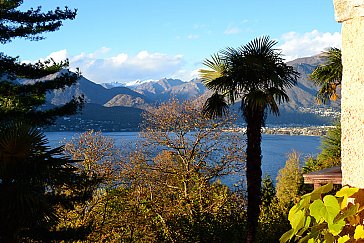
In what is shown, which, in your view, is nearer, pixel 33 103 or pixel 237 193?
pixel 33 103

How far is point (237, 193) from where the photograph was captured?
1535cm

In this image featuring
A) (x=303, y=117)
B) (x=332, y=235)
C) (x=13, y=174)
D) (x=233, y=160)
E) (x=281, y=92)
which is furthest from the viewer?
(x=303, y=117)

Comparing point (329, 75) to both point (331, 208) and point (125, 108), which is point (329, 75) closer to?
point (331, 208)

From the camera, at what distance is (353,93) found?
137 cm

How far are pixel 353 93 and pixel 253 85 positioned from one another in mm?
6883

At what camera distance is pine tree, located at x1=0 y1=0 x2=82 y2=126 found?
12.4 metres

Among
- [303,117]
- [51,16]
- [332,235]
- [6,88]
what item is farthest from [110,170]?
[303,117]

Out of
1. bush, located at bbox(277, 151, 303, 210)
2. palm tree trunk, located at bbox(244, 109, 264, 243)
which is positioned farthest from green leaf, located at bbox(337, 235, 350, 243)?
bush, located at bbox(277, 151, 303, 210)

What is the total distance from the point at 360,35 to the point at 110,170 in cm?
1387

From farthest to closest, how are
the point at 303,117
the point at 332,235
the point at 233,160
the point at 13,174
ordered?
the point at 303,117, the point at 233,160, the point at 13,174, the point at 332,235

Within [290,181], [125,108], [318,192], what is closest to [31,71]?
[318,192]

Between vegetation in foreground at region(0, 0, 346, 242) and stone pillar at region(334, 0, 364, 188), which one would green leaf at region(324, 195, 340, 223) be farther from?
vegetation in foreground at region(0, 0, 346, 242)

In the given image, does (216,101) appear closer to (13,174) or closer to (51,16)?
(13,174)

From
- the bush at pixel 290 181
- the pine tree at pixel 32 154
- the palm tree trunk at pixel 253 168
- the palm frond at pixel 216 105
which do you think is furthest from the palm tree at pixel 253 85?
the bush at pixel 290 181
